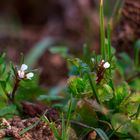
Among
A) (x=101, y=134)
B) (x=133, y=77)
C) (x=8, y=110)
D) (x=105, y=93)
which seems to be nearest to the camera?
(x=101, y=134)

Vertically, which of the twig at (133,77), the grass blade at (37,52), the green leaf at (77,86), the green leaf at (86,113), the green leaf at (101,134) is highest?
the green leaf at (77,86)

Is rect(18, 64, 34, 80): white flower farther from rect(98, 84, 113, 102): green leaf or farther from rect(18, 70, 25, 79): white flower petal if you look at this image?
rect(98, 84, 113, 102): green leaf

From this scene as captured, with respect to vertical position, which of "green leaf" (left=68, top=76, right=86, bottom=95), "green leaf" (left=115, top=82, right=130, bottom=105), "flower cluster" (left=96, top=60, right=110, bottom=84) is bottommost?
"green leaf" (left=115, top=82, right=130, bottom=105)

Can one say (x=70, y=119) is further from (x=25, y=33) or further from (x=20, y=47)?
(x=25, y=33)

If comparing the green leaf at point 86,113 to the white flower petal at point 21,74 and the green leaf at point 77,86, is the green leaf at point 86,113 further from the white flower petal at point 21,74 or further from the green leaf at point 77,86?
the white flower petal at point 21,74

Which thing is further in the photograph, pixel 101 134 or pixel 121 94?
pixel 121 94

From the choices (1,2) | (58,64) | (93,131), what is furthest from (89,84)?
(1,2)

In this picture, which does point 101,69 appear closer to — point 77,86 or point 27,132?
point 77,86

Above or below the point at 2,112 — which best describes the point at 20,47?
below

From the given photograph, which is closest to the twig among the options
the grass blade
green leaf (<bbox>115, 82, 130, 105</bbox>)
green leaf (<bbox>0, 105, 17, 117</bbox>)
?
green leaf (<bbox>115, 82, 130, 105</bbox>)

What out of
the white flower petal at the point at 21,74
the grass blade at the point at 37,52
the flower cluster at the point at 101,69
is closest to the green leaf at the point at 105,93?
the flower cluster at the point at 101,69

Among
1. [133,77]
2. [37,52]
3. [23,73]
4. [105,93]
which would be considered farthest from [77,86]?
[37,52]
